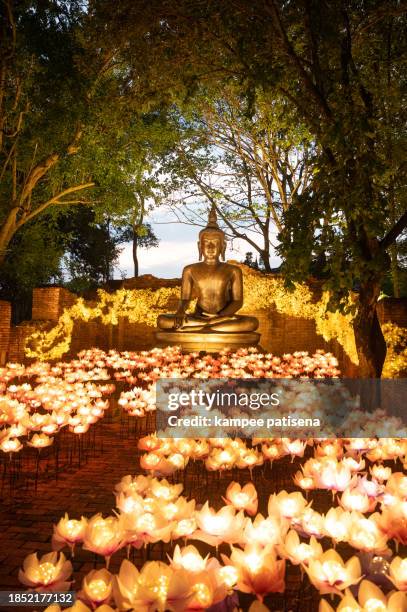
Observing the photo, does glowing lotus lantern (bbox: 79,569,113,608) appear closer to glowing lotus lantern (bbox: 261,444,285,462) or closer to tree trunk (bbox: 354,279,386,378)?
glowing lotus lantern (bbox: 261,444,285,462)

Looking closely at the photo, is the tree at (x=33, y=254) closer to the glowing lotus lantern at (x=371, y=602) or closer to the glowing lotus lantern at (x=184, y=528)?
the glowing lotus lantern at (x=184, y=528)

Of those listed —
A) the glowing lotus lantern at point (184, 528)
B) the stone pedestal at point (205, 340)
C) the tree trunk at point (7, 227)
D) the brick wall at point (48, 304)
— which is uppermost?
the tree trunk at point (7, 227)

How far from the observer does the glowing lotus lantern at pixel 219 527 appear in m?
2.60

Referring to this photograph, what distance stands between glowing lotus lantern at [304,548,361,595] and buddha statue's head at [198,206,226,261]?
410 inches

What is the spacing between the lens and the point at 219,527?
2625 mm

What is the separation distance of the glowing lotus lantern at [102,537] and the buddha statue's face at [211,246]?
10.1 metres

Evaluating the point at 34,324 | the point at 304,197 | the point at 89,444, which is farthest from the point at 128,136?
the point at 89,444

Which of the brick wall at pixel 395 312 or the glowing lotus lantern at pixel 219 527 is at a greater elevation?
the brick wall at pixel 395 312

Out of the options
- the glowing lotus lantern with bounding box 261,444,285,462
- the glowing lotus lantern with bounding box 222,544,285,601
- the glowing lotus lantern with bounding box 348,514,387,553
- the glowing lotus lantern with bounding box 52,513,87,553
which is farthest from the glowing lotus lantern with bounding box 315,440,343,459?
the glowing lotus lantern with bounding box 52,513,87,553

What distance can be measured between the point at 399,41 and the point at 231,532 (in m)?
8.75

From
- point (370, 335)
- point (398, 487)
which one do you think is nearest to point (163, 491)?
point (398, 487)

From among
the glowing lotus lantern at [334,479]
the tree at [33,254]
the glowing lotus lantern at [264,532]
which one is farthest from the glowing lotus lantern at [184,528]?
the tree at [33,254]

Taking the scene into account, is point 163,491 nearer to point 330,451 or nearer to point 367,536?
point 367,536

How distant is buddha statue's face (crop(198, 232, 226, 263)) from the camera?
1233cm
